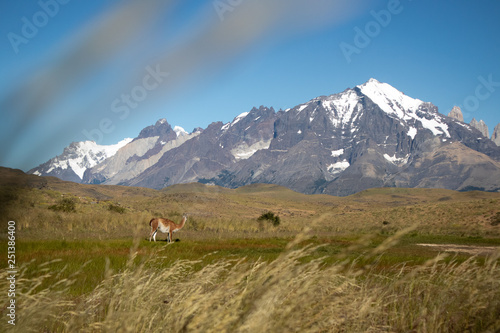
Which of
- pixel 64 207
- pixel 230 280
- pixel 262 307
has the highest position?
pixel 64 207

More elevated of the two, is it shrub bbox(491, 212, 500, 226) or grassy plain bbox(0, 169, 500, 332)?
grassy plain bbox(0, 169, 500, 332)

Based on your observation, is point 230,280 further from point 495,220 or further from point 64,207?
point 495,220

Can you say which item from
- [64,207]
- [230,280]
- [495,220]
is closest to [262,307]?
[230,280]

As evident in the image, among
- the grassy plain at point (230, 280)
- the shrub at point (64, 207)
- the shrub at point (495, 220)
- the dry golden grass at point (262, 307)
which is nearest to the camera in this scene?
the dry golden grass at point (262, 307)

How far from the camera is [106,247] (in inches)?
784

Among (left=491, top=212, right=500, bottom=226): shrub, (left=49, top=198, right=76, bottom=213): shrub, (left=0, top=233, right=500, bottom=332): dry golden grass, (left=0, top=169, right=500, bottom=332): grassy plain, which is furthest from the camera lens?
(left=491, top=212, right=500, bottom=226): shrub

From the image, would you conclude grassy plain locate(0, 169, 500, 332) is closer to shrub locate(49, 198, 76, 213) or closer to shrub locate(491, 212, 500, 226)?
shrub locate(491, 212, 500, 226)

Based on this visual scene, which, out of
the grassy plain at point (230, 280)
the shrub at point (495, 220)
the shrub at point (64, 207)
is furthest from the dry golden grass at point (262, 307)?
the shrub at point (495, 220)

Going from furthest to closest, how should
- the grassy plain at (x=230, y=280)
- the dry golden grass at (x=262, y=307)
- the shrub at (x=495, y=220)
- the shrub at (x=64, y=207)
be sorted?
the shrub at (x=495, y=220)
the shrub at (x=64, y=207)
the grassy plain at (x=230, y=280)
the dry golden grass at (x=262, y=307)

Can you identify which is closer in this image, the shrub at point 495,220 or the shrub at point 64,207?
the shrub at point 64,207

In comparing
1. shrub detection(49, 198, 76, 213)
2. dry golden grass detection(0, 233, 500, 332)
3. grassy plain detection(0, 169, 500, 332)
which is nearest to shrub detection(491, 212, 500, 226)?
grassy plain detection(0, 169, 500, 332)

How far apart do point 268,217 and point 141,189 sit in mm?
128400

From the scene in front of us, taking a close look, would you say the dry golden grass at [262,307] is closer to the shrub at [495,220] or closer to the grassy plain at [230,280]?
the grassy plain at [230,280]

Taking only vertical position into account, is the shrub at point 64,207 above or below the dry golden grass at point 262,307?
above
